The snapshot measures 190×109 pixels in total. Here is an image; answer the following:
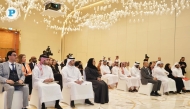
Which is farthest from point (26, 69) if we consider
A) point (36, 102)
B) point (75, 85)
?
point (75, 85)

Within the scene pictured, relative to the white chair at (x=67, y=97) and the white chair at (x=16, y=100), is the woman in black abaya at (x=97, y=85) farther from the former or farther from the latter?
the white chair at (x=16, y=100)

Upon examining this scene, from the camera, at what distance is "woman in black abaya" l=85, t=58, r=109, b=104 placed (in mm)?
5871

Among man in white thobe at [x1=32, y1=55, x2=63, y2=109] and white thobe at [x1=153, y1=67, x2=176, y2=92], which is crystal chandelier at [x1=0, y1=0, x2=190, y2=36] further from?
man in white thobe at [x1=32, y1=55, x2=63, y2=109]

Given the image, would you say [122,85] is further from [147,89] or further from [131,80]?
[147,89]

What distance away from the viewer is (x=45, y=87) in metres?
4.79

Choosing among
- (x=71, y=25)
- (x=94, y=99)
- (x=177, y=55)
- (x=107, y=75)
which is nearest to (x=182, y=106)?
(x=94, y=99)

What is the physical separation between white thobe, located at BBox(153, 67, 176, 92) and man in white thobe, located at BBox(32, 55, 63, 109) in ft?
14.7

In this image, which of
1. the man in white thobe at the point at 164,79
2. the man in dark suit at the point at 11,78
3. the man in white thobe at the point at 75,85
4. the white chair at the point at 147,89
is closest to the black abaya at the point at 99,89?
the man in white thobe at the point at 75,85

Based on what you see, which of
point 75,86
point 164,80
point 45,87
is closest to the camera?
point 45,87

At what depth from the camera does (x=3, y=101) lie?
4.41 m

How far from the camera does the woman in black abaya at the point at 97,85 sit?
587 centimetres

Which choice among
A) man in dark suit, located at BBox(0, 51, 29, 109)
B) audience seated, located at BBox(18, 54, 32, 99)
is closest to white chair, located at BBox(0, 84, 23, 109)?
man in dark suit, located at BBox(0, 51, 29, 109)

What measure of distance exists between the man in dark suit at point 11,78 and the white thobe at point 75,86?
3.95 feet

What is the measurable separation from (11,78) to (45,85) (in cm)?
76
